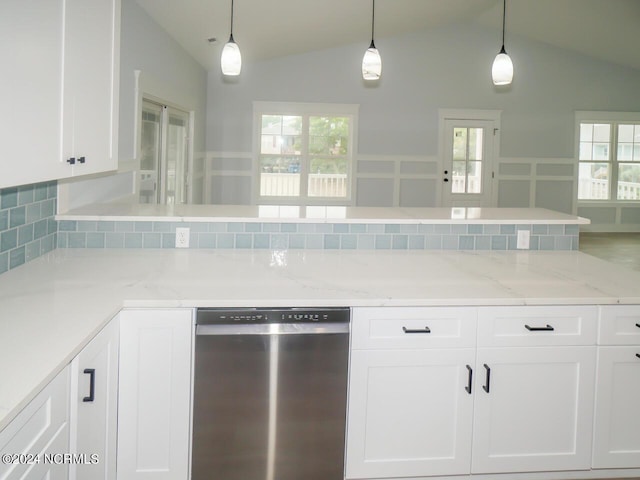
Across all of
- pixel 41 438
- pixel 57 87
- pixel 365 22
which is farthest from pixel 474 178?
pixel 41 438

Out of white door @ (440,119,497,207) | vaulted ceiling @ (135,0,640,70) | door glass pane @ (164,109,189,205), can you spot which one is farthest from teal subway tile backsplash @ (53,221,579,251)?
white door @ (440,119,497,207)

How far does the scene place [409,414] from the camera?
86.2 inches

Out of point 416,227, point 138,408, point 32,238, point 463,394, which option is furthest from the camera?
point 416,227

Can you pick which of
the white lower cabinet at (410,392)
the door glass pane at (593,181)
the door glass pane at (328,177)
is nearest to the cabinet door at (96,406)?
the white lower cabinet at (410,392)

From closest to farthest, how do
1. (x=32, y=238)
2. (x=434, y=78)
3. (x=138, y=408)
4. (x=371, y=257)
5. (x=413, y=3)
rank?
(x=138, y=408), (x=32, y=238), (x=371, y=257), (x=413, y=3), (x=434, y=78)

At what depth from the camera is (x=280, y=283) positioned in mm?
2295

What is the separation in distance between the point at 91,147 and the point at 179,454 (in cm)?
109

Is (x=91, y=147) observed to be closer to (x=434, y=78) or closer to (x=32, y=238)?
(x=32, y=238)

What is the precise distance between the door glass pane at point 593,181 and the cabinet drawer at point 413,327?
26.9ft

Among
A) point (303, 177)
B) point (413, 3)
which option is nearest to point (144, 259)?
point (413, 3)

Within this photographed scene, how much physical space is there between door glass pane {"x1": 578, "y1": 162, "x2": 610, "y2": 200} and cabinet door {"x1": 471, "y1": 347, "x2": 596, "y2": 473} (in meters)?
8.01

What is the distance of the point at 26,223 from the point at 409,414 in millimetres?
1576

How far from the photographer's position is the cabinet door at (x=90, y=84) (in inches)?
75.6

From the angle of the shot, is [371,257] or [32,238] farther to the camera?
[371,257]
